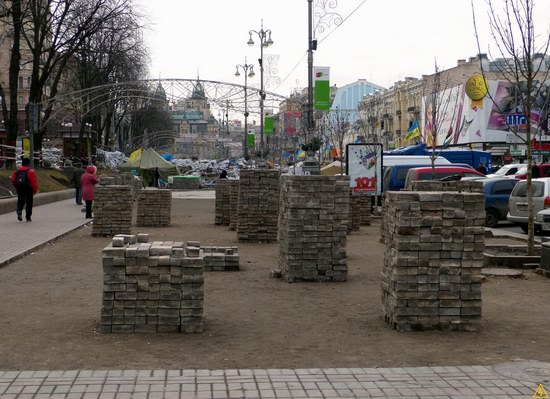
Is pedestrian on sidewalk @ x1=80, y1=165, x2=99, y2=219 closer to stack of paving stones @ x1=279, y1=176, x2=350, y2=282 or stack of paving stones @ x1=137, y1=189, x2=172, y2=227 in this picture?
stack of paving stones @ x1=137, y1=189, x2=172, y2=227

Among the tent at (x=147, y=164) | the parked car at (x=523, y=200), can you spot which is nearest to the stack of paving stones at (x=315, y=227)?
the parked car at (x=523, y=200)

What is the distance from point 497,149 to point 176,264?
2309 inches

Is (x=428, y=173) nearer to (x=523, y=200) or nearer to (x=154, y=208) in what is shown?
(x=523, y=200)

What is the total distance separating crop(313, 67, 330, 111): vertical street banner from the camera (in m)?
23.8

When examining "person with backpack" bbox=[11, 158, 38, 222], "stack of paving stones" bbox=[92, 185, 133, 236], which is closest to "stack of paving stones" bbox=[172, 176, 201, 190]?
"person with backpack" bbox=[11, 158, 38, 222]

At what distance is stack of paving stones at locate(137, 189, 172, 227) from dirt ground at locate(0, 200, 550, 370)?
10083mm

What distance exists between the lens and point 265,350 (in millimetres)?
6793

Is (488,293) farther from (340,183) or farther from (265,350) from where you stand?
(265,350)

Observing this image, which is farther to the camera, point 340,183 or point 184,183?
point 184,183

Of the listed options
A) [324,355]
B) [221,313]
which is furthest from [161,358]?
[221,313]

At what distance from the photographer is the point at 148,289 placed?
7.23 m

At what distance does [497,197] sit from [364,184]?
15.8 feet

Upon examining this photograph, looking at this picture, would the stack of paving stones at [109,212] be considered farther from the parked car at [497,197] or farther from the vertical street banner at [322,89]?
the parked car at [497,197]

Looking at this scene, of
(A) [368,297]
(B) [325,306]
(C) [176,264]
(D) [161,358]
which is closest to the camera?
(D) [161,358]
